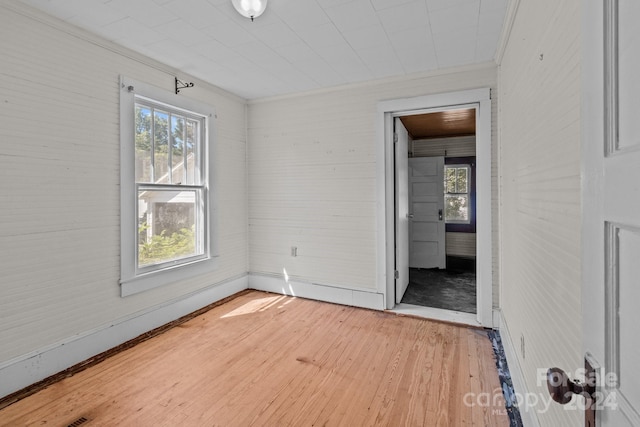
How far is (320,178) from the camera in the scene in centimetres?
397

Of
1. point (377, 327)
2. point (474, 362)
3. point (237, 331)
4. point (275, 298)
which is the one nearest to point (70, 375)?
point (237, 331)

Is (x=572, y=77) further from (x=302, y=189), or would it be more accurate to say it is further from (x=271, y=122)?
(x=271, y=122)

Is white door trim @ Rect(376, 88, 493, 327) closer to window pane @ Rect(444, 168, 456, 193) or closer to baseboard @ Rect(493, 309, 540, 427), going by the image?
baseboard @ Rect(493, 309, 540, 427)

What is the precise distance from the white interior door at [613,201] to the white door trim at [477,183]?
272 centimetres

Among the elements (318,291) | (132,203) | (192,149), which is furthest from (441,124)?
(132,203)

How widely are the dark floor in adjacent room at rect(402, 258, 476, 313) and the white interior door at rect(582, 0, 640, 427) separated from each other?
3.28 m

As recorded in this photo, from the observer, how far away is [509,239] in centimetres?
255

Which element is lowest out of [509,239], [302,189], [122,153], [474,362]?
[474,362]

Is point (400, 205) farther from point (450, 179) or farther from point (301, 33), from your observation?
point (450, 179)

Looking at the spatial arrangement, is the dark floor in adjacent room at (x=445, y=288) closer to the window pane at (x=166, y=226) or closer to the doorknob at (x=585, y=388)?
the window pane at (x=166, y=226)

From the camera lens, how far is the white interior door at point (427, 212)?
18.9 feet

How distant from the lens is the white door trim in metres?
3.16

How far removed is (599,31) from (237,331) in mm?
3255

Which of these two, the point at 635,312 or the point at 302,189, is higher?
the point at 302,189
